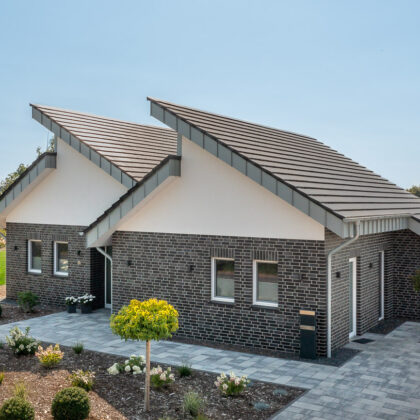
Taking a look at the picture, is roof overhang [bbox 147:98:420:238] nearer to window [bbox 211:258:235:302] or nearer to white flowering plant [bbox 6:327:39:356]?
window [bbox 211:258:235:302]

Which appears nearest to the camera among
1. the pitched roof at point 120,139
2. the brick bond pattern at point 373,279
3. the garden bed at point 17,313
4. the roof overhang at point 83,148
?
the brick bond pattern at point 373,279

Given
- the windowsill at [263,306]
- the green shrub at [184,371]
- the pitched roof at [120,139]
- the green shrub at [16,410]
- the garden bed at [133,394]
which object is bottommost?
the garden bed at [133,394]

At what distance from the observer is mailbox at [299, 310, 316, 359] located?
12023 millimetres

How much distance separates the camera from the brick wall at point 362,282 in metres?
12.7

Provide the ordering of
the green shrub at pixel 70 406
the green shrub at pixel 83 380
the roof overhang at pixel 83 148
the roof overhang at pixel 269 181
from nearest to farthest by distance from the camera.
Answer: the green shrub at pixel 70 406 → the green shrub at pixel 83 380 → the roof overhang at pixel 269 181 → the roof overhang at pixel 83 148

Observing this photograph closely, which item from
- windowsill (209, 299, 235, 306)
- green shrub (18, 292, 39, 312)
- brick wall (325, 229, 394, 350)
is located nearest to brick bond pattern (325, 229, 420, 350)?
brick wall (325, 229, 394, 350)

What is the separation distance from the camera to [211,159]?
13578 millimetres

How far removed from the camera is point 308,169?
15.0m

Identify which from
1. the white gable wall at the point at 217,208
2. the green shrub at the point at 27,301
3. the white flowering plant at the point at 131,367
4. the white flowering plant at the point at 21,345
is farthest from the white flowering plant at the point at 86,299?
the white flowering plant at the point at 131,367

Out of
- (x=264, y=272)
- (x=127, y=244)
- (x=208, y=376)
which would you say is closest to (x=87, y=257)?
(x=127, y=244)

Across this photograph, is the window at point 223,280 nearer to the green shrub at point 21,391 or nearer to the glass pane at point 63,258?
the green shrub at point 21,391

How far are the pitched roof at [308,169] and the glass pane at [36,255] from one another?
28.6ft

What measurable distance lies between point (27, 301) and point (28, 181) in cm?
428

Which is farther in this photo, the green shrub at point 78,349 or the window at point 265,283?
the window at point 265,283
